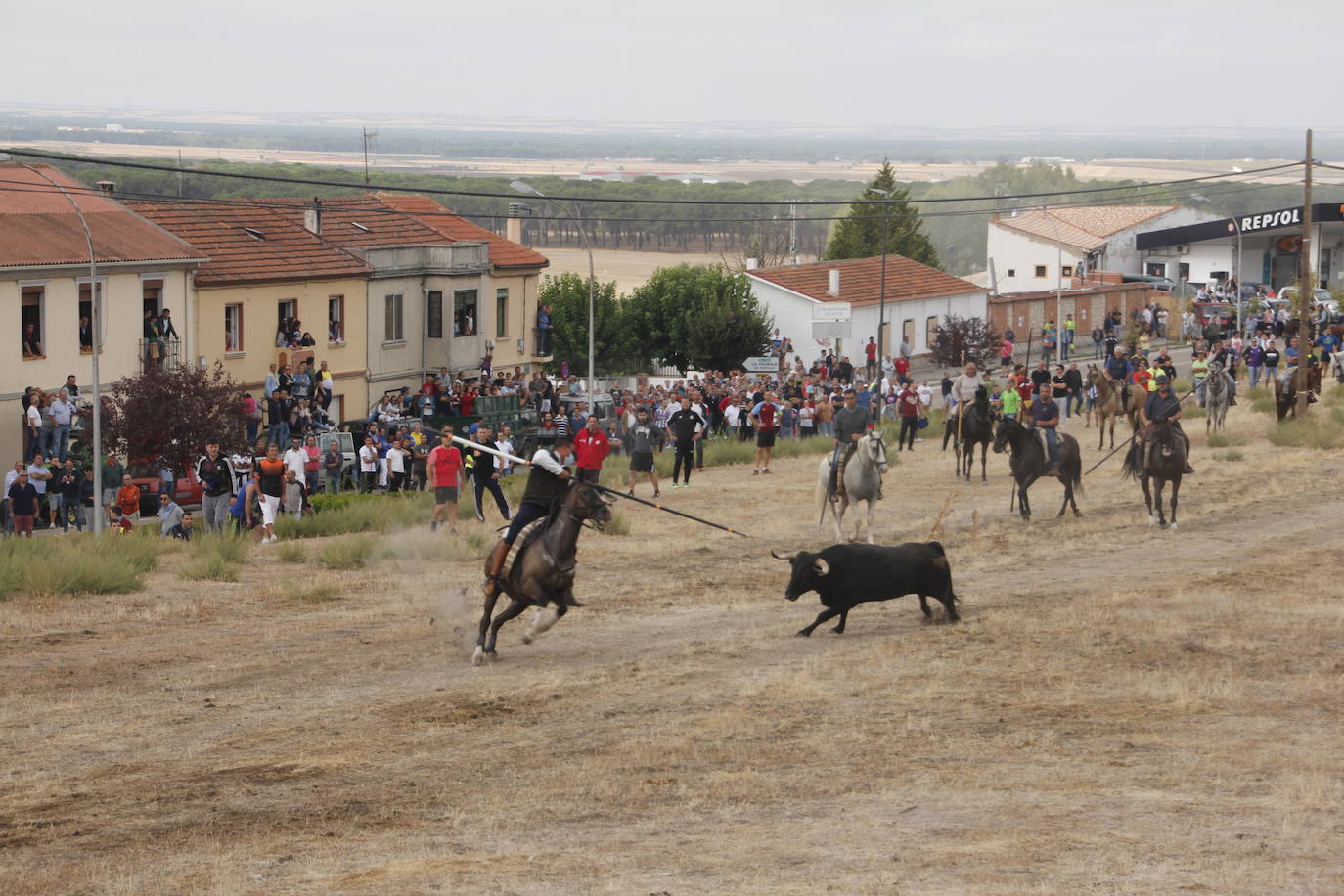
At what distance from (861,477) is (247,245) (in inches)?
1170

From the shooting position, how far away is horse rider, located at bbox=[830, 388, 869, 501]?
79.0ft

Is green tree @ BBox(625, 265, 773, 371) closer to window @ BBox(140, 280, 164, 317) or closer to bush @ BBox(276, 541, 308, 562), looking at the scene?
window @ BBox(140, 280, 164, 317)

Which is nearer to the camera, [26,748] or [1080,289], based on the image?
[26,748]

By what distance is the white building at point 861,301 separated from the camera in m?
71.6

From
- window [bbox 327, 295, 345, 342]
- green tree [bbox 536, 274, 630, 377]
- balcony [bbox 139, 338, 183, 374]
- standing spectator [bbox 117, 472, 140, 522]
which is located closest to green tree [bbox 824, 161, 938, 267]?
green tree [bbox 536, 274, 630, 377]

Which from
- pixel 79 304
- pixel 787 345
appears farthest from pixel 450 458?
pixel 787 345

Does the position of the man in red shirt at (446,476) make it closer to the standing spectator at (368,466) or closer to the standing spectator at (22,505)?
the standing spectator at (22,505)

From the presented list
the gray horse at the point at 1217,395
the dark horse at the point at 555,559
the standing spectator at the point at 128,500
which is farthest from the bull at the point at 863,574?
the gray horse at the point at 1217,395

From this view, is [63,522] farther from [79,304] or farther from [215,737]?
[215,737]

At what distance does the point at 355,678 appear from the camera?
16125mm

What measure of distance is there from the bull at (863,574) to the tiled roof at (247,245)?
31724mm

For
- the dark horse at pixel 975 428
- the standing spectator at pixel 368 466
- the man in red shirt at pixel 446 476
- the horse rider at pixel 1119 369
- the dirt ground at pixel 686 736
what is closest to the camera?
the dirt ground at pixel 686 736

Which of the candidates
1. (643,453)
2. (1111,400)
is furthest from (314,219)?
(1111,400)

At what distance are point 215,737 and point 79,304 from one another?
30253 millimetres
